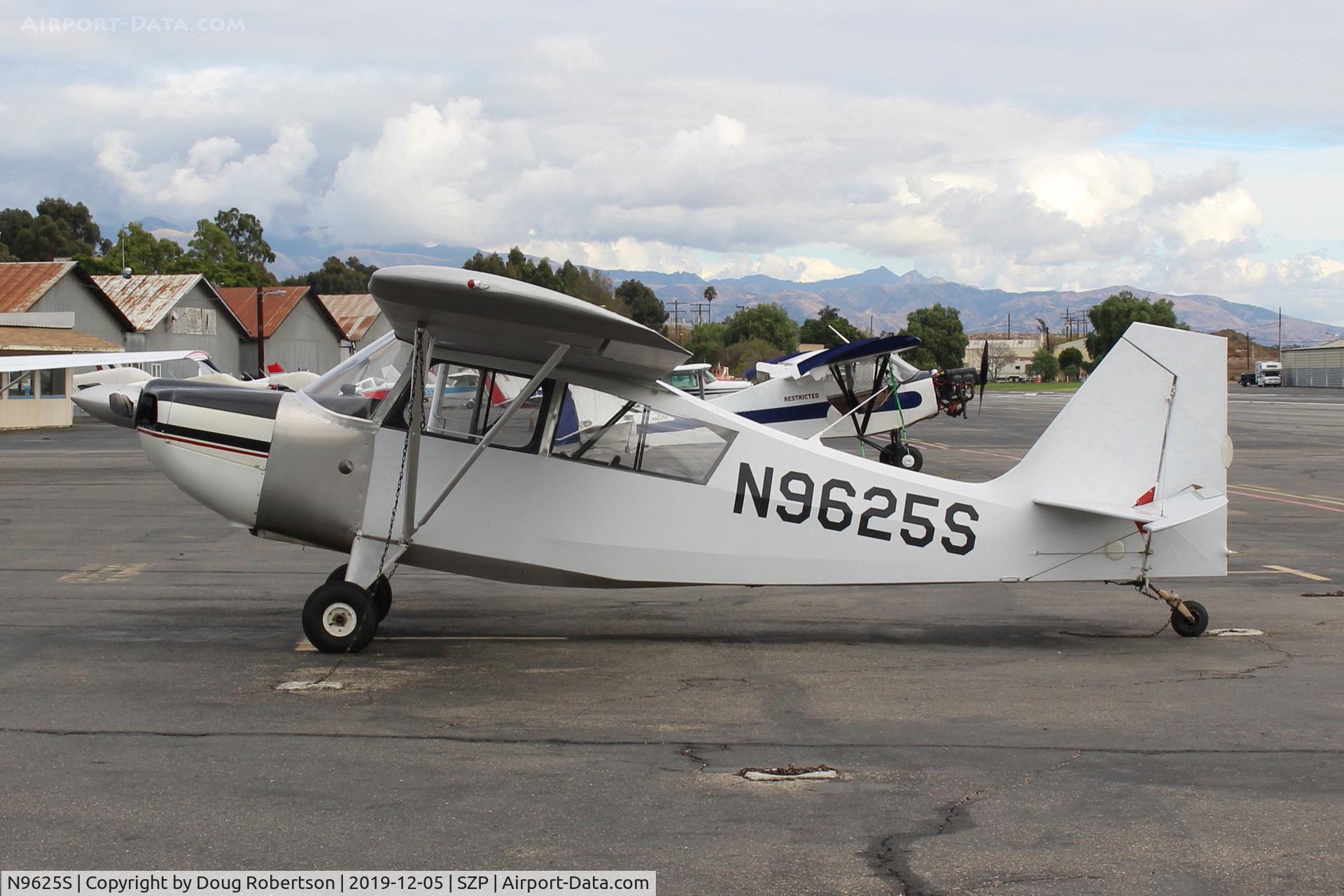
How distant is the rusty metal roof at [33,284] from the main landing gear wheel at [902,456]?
4005 centimetres

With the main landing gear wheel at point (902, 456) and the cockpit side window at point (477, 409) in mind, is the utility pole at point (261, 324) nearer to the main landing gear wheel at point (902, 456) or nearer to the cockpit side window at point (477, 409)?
the main landing gear wheel at point (902, 456)

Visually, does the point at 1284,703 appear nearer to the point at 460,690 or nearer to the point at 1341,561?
the point at 460,690

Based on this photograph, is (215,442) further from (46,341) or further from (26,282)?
(26,282)

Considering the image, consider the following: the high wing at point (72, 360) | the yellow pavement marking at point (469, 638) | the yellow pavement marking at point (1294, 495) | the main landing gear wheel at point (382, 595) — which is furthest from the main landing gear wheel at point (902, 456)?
the main landing gear wheel at point (382, 595)

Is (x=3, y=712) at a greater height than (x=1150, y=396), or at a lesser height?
lesser

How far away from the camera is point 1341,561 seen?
12625mm

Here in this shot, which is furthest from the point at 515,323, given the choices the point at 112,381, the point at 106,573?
the point at 112,381

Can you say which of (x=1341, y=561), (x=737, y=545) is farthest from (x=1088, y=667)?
(x=1341, y=561)

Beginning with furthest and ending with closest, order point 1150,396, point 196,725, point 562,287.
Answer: point 562,287 → point 1150,396 → point 196,725

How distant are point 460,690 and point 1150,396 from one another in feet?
17.1

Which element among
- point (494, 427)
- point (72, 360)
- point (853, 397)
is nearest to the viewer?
point (494, 427)

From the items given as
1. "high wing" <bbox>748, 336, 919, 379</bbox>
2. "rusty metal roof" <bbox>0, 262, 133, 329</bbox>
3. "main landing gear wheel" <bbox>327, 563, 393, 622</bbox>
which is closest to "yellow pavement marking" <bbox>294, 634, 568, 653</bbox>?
"main landing gear wheel" <bbox>327, 563, 393, 622</bbox>

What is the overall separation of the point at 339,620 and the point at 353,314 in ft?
263

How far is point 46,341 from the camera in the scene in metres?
40.7
